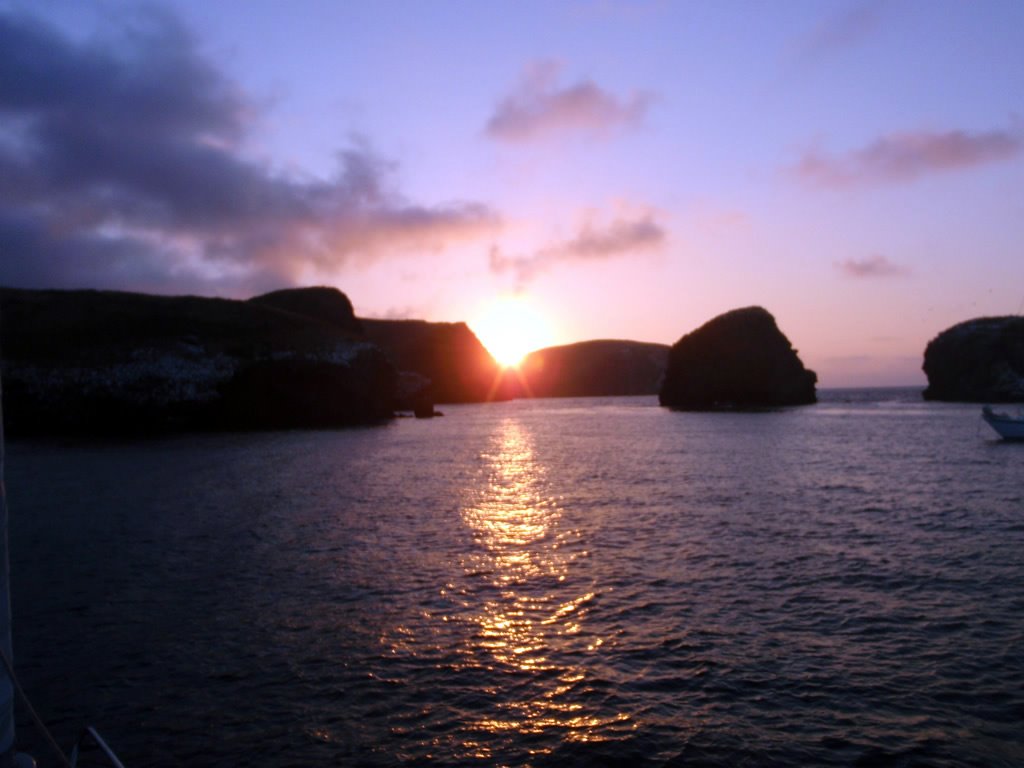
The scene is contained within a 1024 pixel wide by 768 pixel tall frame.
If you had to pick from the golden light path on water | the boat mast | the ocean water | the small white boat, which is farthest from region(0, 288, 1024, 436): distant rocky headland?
the small white boat

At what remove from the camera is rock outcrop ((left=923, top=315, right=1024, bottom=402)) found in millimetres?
141625

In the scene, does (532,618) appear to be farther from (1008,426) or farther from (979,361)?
(979,361)

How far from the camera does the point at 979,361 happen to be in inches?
5807

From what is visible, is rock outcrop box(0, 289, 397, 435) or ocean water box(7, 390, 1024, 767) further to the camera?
rock outcrop box(0, 289, 397, 435)

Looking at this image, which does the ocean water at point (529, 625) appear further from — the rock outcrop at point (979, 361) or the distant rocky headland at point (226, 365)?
the rock outcrop at point (979, 361)

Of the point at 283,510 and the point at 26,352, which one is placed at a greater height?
the point at 26,352

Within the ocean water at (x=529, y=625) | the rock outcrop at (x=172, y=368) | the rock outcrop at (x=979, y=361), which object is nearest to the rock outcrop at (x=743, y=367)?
the rock outcrop at (x=979, y=361)

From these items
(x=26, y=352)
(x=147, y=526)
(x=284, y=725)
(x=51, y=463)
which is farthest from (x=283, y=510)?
(x=26, y=352)

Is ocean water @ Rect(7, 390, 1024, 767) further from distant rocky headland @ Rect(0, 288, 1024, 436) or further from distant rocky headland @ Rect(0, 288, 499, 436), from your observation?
distant rocky headland @ Rect(0, 288, 499, 436)

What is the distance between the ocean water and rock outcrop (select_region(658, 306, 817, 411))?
395 feet

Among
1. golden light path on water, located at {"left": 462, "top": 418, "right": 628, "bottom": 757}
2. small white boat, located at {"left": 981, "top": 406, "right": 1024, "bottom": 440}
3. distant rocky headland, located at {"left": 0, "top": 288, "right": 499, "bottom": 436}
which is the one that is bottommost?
golden light path on water, located at {"left": 462, "top": 418, "right": 628, "bottom": 757}

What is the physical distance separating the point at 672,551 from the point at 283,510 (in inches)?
667

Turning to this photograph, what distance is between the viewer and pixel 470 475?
142 ft

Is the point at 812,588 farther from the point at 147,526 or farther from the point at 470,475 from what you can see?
the point at 470,475
